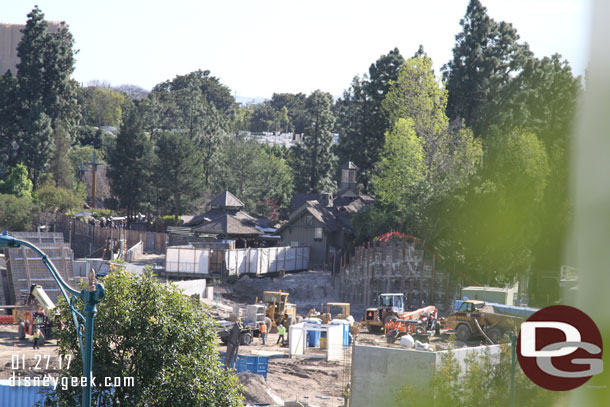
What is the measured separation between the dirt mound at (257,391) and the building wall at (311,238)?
33589 millimetres

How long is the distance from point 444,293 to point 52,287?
23349 millimetres

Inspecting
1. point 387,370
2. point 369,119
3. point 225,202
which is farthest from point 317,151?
point 387,370

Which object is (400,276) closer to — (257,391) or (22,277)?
(22,277)

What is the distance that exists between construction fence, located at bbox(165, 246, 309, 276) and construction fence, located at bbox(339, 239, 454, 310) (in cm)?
774

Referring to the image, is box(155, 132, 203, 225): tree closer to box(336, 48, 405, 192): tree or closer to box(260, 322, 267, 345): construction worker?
box(336, 48, 405, 192): tree

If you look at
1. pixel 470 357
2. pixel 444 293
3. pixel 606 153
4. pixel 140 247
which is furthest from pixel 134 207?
pixel 606 153

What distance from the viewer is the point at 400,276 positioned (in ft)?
156

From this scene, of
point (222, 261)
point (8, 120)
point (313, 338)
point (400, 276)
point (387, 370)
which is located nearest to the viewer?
point (387, 370)

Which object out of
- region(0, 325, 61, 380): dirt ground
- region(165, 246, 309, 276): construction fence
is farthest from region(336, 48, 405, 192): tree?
region(0, 325, 61, 380): dirt ground

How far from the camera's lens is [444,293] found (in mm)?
46375

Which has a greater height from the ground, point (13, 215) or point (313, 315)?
point (13, 215)

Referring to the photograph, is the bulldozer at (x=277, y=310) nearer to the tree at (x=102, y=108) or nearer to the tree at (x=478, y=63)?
the tree at (x=478, y=63)

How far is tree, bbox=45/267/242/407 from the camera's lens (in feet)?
48.2

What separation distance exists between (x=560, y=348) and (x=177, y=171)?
6365 centimetres
